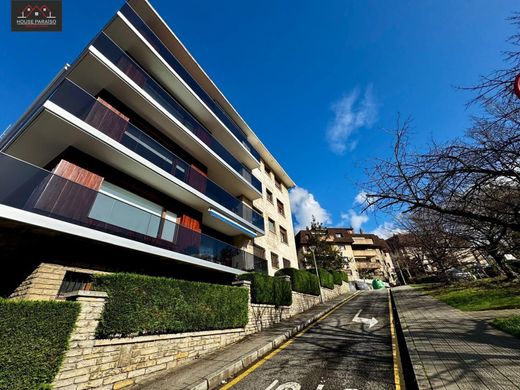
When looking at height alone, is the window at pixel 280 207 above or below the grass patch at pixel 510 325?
above

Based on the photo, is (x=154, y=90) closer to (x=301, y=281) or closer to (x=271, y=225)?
(x=271, y=225)

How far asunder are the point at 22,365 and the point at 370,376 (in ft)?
20.6

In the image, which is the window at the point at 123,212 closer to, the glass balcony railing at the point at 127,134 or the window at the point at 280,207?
the glass balcony railing at the point at 127,134

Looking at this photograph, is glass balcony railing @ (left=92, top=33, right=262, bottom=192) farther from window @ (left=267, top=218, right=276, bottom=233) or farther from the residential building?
the residential building

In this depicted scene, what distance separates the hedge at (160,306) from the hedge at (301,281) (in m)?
6.74

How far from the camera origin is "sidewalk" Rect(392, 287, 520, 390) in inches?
139

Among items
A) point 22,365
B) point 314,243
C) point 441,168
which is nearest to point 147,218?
point 22,365

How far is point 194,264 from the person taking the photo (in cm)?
946

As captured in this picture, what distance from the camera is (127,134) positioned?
9.03 metres

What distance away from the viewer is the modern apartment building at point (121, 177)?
591cm

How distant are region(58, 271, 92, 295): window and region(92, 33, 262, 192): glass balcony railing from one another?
833 centimetres

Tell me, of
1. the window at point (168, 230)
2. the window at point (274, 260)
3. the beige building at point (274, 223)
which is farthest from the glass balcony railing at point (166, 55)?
the window at point (274, 260)

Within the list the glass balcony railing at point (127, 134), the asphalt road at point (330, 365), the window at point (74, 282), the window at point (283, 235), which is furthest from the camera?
the window at point (283, 235)

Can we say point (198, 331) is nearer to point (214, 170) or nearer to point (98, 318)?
point (98, 318)
